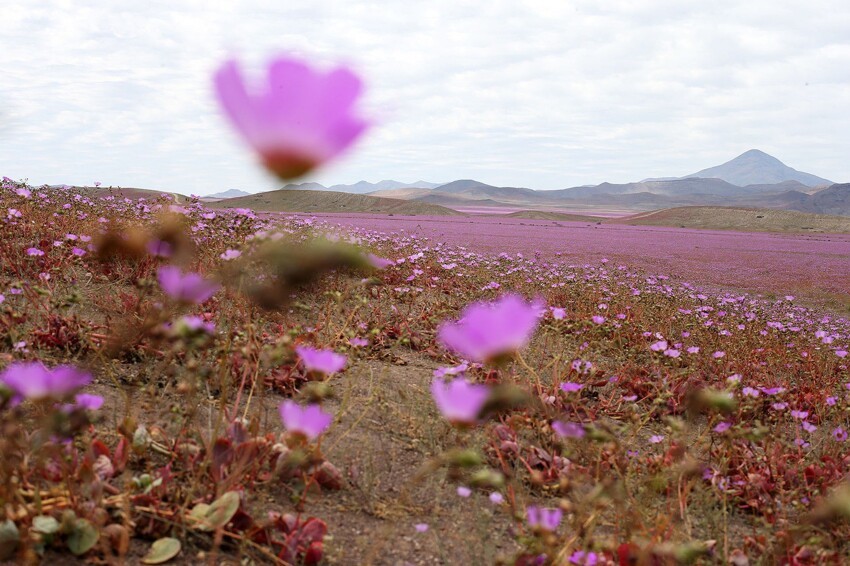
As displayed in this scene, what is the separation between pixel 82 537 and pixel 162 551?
20cm

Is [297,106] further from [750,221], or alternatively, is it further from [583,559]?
[750,221]

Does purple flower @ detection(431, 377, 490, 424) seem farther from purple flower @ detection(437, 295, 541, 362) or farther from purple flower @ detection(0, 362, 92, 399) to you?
purple flower @ detection(0, 362, 92, 399)

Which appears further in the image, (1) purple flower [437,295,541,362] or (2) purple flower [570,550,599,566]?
(2) purple flower [570,550,599,566]

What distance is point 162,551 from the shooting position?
5.08ft

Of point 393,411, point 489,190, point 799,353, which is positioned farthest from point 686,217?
point 489,190

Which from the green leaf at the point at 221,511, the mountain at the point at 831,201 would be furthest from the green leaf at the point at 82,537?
the mountain at the point at 831,201

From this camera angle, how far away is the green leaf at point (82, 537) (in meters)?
1.43

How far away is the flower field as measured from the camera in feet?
2.69

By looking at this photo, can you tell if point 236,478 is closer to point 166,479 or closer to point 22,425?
point 166,479

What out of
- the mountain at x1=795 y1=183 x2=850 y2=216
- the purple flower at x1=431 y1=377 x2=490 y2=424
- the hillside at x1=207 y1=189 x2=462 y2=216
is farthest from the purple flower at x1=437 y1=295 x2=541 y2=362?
the mountain at x1=795 y1=183 x2=850 y2=216

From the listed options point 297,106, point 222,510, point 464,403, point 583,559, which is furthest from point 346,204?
point 297,106

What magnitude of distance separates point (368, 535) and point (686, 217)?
139 feet

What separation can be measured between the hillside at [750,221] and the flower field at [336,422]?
3344 cm

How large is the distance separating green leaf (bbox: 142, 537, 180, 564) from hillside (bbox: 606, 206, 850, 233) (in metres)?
36.3
